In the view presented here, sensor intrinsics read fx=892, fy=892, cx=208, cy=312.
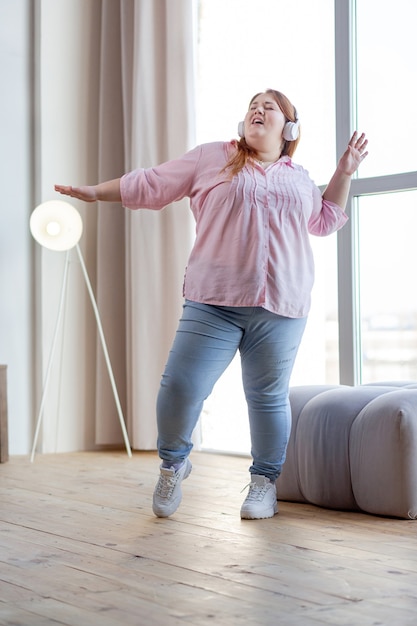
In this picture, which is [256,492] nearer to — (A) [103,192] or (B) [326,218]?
(B) [326,218]

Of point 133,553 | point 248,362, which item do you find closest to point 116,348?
point 248,362

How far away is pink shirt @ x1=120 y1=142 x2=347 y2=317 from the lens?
2459mm

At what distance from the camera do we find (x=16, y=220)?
4.04 meters

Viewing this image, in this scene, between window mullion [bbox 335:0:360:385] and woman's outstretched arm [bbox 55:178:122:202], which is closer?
woman's outstretched arm [bbox 55:178:122:202]

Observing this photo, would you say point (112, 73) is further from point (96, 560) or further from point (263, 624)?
point (263, 624)

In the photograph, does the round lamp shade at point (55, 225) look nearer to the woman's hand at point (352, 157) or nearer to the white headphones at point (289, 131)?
the white headphones at point (289, 131)

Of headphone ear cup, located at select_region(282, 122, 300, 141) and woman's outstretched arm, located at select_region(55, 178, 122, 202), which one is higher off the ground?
headphone ear cup, located at select_region(282, 122, 300, 141)

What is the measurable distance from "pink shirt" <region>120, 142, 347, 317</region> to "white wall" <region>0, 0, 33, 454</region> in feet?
5.16

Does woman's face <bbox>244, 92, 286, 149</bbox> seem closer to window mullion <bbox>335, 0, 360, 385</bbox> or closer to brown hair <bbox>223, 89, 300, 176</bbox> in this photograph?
brown hair <bbox>223, 89, 300, 176</bbox>

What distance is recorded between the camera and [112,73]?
4188mm

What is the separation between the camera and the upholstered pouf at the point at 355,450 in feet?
8.09

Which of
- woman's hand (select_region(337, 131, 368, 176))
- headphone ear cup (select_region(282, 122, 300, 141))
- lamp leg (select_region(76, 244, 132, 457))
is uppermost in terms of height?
headphone ear cup (select_region(282, 122, 300, 141))

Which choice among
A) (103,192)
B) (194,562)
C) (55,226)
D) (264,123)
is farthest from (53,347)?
(194,562)

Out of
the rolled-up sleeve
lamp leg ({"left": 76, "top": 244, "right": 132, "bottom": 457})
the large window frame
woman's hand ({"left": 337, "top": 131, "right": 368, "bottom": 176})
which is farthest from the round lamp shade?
woman's hand ({"left": 337, "top": 131, "right": 368, "bottom": 176})
